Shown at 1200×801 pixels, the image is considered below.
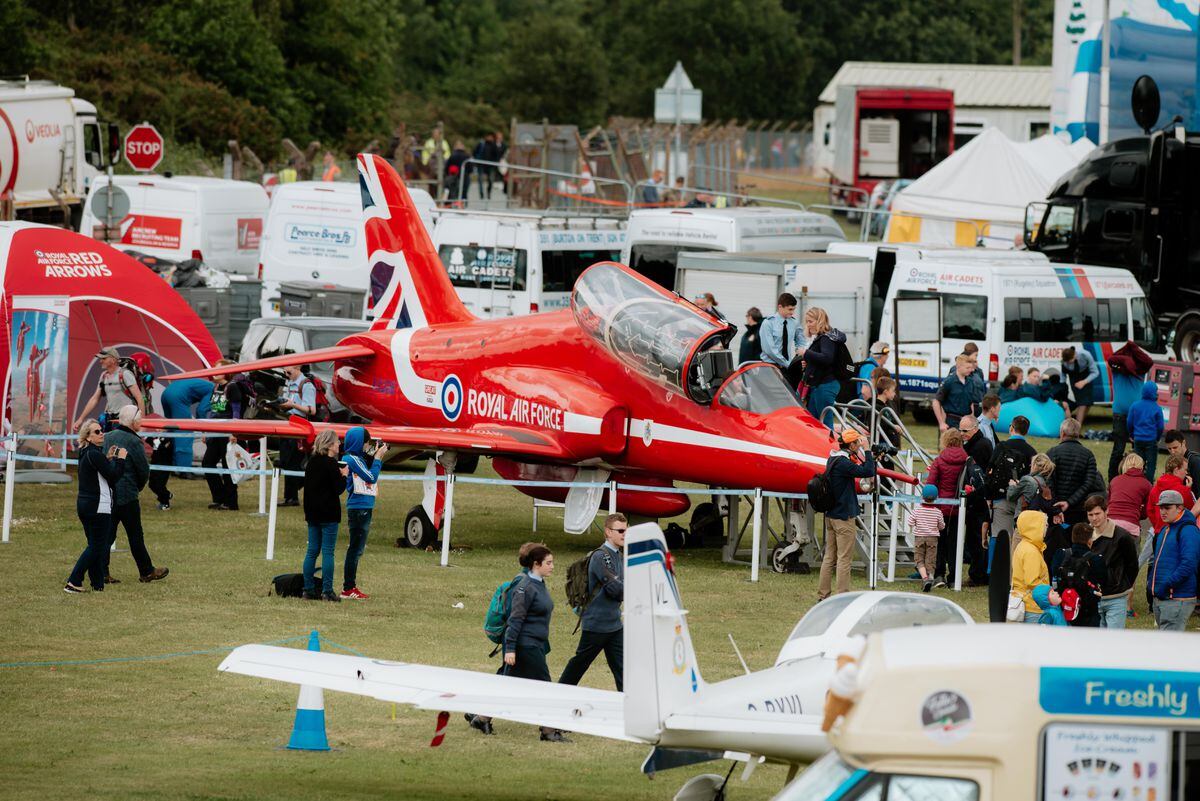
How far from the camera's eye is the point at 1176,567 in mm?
14453

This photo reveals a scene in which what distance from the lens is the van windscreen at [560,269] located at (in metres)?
28.1

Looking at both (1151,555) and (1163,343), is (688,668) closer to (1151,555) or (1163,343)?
(1151,555)

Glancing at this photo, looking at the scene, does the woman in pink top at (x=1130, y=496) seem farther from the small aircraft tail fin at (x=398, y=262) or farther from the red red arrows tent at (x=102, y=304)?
the red red arrows tent at (x=102, y=304)

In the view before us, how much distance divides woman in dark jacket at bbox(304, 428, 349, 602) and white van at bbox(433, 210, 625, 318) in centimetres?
1183

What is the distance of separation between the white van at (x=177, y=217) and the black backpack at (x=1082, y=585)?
71.1ft

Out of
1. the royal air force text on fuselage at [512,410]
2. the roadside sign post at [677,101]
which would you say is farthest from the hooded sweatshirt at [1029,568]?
the roadside sign post at [677,101]

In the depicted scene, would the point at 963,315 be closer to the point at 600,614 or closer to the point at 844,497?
the point at 844,497

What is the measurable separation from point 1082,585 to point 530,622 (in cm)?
482

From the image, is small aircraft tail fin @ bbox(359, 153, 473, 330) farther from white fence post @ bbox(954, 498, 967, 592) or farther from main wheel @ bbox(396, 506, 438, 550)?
white fence post @ bbox(954, 498, 967, 592)

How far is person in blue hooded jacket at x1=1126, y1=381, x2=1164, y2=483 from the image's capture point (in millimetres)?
20641

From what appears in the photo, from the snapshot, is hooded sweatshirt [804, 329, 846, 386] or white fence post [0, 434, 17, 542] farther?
hooded sweatshirt [804, 329, 846, 386]

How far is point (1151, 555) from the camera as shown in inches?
606

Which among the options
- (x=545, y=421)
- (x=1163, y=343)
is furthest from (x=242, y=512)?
(x=1163, y=343)

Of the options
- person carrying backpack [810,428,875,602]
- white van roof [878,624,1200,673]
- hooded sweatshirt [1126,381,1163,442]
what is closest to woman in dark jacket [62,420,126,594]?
person carrying backpack [810,428,875,602]
